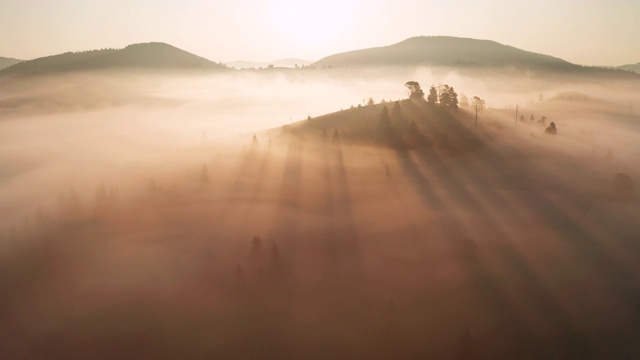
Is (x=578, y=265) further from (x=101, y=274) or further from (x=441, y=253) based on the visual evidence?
(x=101, y=274)

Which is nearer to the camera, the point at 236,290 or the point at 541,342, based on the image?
the point at 541,342

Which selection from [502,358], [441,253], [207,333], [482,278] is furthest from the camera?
[441,253]

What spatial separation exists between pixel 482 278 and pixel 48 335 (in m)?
132

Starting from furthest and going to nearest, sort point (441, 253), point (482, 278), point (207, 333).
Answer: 1. point (441, 253)
2. point (482, 278)
3. point (207, 333)

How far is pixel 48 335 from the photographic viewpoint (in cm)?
16112

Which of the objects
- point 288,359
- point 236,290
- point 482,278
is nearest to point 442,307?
point 482,278

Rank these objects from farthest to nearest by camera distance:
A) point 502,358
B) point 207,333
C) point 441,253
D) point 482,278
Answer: point 441,253
point 482,278
point 207,333
point 502,358

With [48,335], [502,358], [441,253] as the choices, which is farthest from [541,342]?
[48,335]

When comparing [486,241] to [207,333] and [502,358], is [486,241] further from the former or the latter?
[207,333]

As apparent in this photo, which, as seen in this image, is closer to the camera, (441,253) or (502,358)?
(502,358)

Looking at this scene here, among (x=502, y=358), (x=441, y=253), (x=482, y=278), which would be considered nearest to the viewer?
(x=502, y=358)

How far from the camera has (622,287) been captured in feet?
540

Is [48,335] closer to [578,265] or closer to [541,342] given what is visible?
[541,342]

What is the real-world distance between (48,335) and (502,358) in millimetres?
127818
